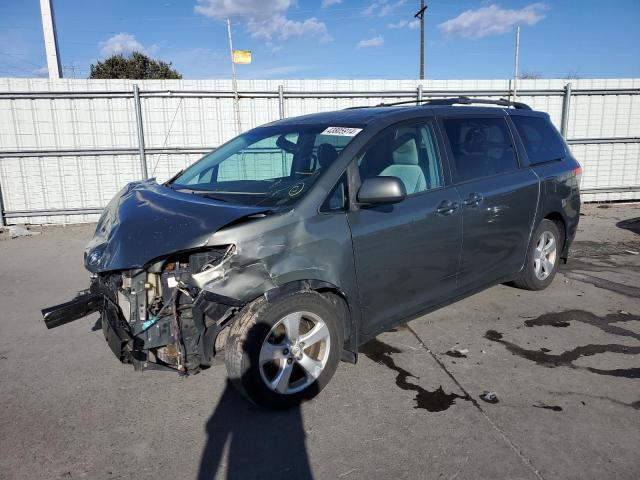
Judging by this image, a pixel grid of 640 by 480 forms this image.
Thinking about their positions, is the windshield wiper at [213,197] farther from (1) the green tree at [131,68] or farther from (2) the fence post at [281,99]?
(1) the green tree at [131,68]

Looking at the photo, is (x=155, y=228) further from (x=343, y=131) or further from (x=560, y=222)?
(x=560, y=222)

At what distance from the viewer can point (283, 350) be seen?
3.01 meters

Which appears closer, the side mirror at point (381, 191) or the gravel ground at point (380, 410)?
the gravel ground at point (380, 410)

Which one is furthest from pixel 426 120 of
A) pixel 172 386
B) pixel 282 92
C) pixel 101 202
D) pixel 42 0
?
pixel 42 0

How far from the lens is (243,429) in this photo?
2914mm

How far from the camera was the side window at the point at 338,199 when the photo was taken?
3156mm

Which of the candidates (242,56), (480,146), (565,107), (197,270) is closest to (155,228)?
(197,270)

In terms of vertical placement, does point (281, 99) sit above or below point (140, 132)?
above

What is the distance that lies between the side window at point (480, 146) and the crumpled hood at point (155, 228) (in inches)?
73.7

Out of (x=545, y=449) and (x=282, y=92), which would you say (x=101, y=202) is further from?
(x=545, y=449)

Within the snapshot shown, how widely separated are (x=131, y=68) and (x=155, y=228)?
3927 centimetres

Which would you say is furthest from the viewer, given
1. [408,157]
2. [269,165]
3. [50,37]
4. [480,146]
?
[50,37]

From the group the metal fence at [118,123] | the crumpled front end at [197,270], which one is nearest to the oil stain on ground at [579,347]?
the crumpled front end at [197,270]

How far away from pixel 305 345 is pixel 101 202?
7.94 meters
